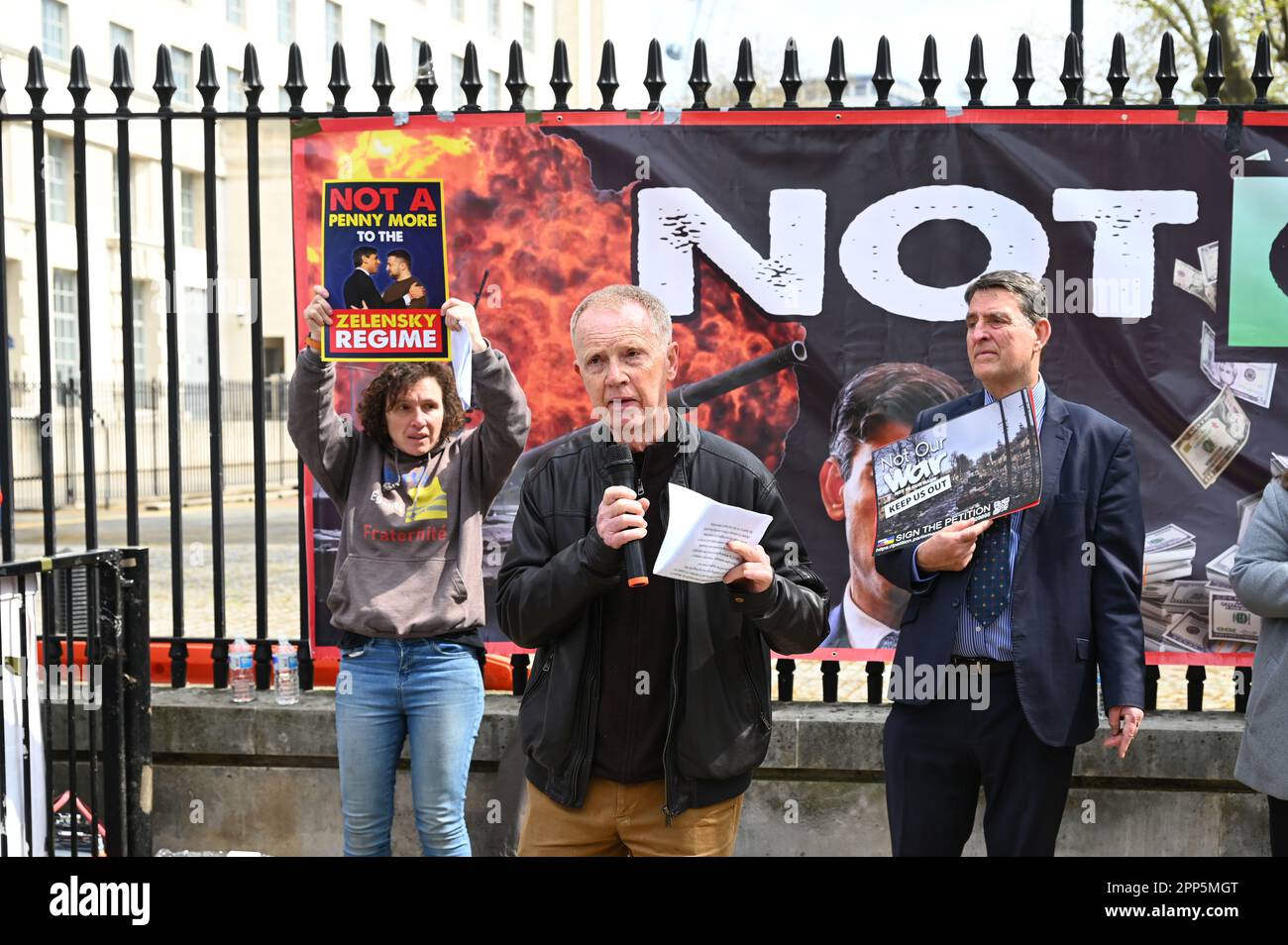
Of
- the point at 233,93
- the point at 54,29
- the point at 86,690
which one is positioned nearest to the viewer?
the point at 86,690

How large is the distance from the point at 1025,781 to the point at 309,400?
2.59m

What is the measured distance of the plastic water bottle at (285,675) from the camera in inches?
197

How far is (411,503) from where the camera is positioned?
13.9 feet

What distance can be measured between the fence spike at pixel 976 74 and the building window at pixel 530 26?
44637 millimetres

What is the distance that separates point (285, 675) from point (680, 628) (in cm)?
256

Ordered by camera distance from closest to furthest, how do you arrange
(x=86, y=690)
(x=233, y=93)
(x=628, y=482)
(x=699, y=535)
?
(x=699, y=535)
(x=628, y=482)
(x=86, y=690)
(x=233, y=93)

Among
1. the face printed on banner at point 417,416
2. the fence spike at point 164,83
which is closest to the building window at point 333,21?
the fence spike at point 164,83

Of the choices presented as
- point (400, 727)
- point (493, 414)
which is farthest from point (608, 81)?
point (400, 727)

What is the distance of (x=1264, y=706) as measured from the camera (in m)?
3.68

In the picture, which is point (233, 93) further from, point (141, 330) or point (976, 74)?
point (976, 74)

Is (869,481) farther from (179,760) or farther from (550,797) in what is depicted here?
(179,760)

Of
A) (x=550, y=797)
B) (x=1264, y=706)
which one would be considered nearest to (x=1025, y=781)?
(x=1264, y=706)

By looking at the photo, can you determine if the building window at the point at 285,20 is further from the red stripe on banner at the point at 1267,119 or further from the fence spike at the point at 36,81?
the red stripe on banner at the point at 1267,119
